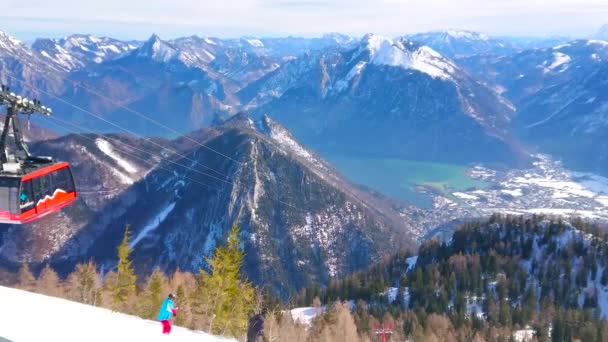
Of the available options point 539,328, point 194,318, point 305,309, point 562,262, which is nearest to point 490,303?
point 539,328

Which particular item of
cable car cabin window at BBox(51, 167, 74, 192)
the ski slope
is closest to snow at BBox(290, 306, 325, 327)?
cable car cabin window at BBox(51, 167, 74, 192)

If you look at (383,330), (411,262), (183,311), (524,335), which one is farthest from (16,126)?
(411,262)

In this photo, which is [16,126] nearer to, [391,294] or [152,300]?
[152,300]

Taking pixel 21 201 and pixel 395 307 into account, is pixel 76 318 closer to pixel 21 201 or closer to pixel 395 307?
pixel 21 201

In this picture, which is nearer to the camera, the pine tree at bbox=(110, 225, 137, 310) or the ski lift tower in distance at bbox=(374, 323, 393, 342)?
the ski lift tower in distance at bbox=(374, 323, 393, 342)

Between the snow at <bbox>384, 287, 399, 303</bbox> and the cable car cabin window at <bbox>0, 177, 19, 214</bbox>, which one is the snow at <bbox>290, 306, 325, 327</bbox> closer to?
the snow at <bbox>384, 287, 399, 303</bbox>

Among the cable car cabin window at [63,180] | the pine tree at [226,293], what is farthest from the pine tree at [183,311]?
the cable car cabin window at [63,180]

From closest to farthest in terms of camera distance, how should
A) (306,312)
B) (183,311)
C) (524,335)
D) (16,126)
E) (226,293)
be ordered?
(16,126) < (226,293) < (183,311) < (524,335) < (306,312)
